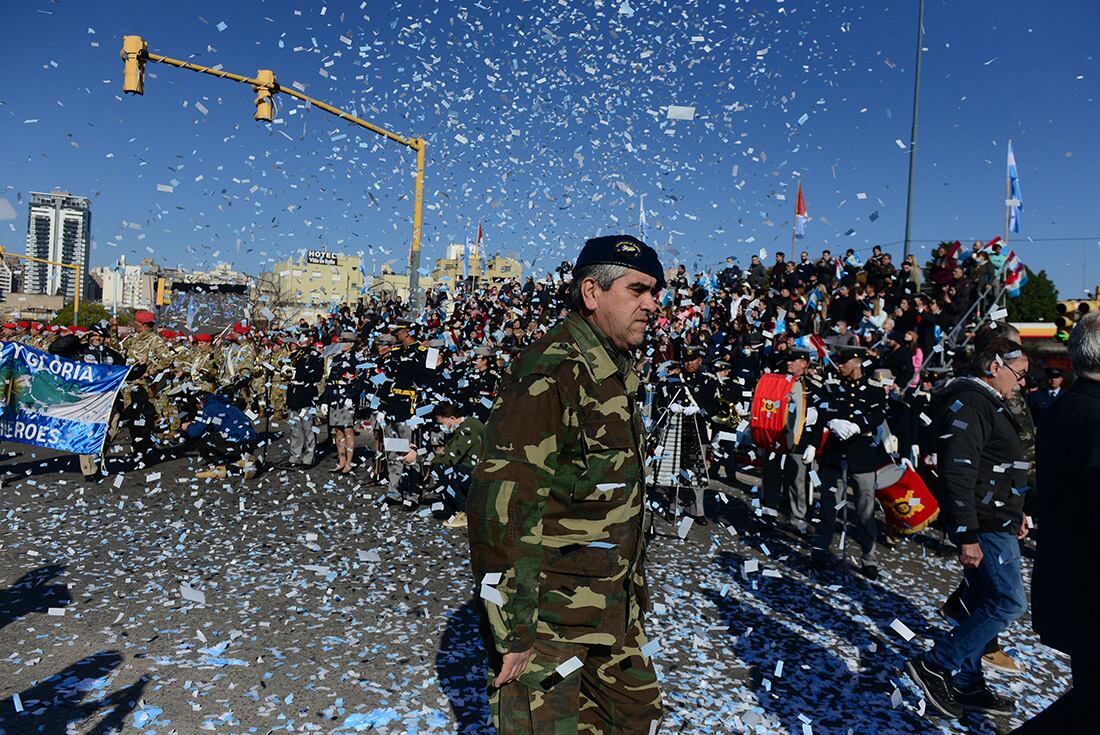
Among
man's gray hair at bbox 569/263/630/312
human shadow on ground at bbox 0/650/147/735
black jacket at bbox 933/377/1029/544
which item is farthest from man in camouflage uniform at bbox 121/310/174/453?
black jacket at bbox 933/377/1029/544

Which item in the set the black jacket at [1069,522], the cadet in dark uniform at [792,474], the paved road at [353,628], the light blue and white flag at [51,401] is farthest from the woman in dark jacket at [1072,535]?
the light blue and white flag at [51,401]

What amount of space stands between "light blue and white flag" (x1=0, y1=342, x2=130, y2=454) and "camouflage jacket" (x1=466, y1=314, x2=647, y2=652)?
973cm

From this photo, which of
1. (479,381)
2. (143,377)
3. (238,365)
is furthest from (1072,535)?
(143,377)

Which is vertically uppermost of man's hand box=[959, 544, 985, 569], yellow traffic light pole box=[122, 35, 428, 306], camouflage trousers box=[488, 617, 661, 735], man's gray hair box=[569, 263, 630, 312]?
yellow traffic light pole box=[122, 35, 428, 306]

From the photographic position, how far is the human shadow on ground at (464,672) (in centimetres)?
369

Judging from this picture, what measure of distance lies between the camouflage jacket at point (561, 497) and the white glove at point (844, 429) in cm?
497

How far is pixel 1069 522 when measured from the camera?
2527mm

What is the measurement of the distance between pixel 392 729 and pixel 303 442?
27.5 ft

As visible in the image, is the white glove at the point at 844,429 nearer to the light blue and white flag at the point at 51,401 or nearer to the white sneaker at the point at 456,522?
the white sneaker at the point at 456,522

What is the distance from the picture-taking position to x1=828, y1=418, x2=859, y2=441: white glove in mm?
6719

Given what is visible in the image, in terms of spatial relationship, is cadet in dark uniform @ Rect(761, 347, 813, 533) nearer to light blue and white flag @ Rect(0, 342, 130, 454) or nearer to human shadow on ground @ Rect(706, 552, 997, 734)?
human shadow on ground @ Rect(706, 552, 997, 734)

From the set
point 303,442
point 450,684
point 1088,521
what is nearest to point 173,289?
point 303,442

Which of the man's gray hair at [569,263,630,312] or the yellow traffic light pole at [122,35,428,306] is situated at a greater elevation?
the yellow traffic light pole at [122,35,428,306]

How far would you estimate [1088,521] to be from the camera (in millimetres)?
2369
